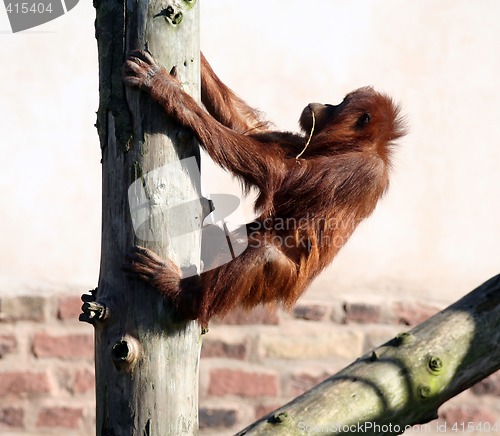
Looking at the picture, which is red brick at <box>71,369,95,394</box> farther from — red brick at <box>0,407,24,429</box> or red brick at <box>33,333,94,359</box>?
red brick at <box>0,407,24,429</box>

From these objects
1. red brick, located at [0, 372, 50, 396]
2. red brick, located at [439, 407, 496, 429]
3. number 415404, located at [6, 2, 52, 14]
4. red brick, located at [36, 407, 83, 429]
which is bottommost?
red brick, located at [439, 407, 496, 429]

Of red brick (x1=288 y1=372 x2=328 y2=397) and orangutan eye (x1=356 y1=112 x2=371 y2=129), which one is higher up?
orangutan eye (x1=356 y1=112 x2=371 y2=129)

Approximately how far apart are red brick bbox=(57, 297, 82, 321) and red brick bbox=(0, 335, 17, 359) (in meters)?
0.31

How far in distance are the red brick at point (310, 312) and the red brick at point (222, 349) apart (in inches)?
15.5

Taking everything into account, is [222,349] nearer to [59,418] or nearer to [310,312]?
[310,312]

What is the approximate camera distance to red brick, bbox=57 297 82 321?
19.3 feet

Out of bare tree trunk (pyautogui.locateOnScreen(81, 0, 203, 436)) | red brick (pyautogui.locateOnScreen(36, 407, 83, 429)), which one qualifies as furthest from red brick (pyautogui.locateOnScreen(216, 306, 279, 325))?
bare tree trunk (pyautogui.locateOnScreen(81, 0, 203, 436))

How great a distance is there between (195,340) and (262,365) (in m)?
1.89

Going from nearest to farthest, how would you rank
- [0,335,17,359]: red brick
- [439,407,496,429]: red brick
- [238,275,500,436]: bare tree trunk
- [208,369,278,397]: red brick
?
[238,275,500,436]: bare tree trunk < [0,335,17,359]: red brick < [208,369,278,397]: red brick < [439,407,496,429]: red brick

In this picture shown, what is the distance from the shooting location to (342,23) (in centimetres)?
634

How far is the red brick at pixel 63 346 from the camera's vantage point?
5.88m

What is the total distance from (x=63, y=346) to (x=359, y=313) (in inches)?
72.3

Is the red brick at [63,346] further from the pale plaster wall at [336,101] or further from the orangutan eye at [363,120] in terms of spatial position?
the orangutan eye at [363,120]

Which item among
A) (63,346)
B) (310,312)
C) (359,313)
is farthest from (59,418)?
(359,313)
